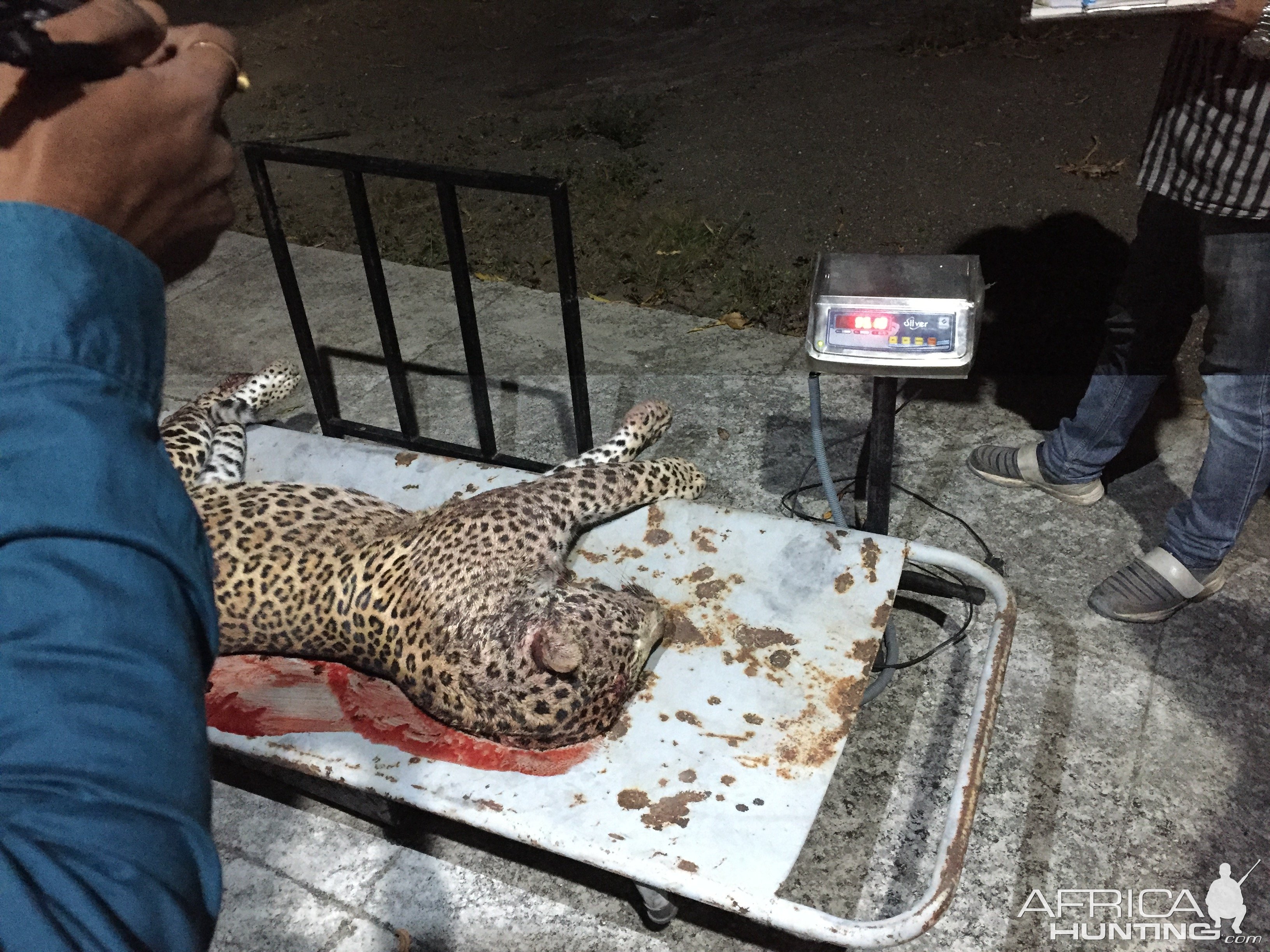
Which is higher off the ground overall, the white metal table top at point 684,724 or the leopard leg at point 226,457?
the leopard leg at point 226,457

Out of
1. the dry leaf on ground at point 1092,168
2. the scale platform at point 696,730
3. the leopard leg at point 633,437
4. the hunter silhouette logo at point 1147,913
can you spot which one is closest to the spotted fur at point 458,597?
the scale platform at point 696,730

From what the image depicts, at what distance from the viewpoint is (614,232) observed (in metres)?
5.36

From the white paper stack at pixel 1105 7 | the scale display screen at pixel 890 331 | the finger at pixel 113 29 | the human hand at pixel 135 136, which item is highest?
the finger at pixel 113 29

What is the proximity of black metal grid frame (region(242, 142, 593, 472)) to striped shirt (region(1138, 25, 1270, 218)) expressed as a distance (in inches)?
63.9

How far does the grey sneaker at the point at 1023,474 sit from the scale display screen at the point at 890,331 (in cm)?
139

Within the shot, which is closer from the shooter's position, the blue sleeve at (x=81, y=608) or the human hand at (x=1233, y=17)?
the blue sleeve at (x=81, y=608)

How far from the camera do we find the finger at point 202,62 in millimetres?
868

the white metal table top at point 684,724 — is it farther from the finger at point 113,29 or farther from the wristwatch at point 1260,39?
the finger at point 113,29

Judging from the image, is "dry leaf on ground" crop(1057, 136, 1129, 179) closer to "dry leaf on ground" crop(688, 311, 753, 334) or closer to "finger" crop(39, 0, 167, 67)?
"dry leaf on ground" crop(688, 311, 753, 334)

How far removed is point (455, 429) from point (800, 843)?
2.58m

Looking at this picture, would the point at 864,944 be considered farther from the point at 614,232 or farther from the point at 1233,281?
the point at 614,232

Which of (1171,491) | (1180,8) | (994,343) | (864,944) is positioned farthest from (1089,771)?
(994,343)

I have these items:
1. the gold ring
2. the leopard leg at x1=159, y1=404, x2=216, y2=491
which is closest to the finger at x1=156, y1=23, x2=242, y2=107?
the gold ring

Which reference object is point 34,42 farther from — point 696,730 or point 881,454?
point 881,454
